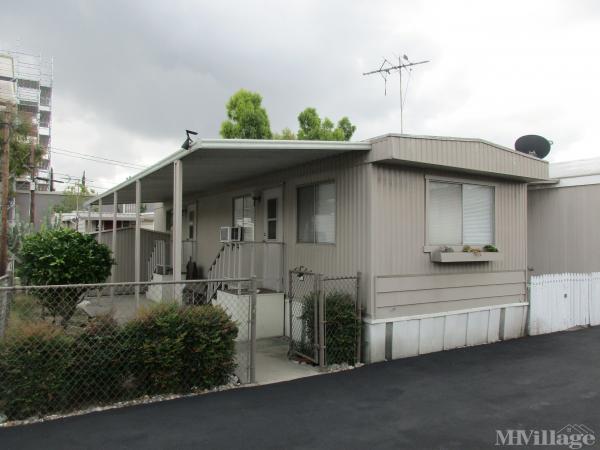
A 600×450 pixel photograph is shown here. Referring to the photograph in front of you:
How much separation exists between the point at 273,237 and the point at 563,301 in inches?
221

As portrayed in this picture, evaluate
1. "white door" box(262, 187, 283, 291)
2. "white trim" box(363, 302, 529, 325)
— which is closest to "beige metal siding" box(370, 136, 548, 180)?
"white trim" box(363, 302, 529, 325)

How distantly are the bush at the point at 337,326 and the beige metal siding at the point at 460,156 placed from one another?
205cm

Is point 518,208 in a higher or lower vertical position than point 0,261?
higher

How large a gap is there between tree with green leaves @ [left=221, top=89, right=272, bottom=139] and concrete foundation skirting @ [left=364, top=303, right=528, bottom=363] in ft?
50.8

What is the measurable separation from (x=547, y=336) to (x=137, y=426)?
6.99 m

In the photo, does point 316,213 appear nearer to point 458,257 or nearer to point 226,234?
point 458,257

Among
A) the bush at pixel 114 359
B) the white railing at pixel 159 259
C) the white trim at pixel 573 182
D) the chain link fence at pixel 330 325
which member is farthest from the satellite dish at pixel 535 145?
the white railing at pixel 159 259

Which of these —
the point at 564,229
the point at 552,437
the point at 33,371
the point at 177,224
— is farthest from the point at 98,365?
the point at 564,229

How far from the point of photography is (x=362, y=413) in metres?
4.17

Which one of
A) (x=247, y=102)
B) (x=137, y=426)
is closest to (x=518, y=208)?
(x=137, y=426)

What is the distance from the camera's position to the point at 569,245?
9320mm

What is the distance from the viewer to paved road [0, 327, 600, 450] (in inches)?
138

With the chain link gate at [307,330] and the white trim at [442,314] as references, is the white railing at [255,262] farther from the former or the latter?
the white trim at [442,314]

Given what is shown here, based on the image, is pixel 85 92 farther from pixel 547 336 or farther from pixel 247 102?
pixel 547 336
